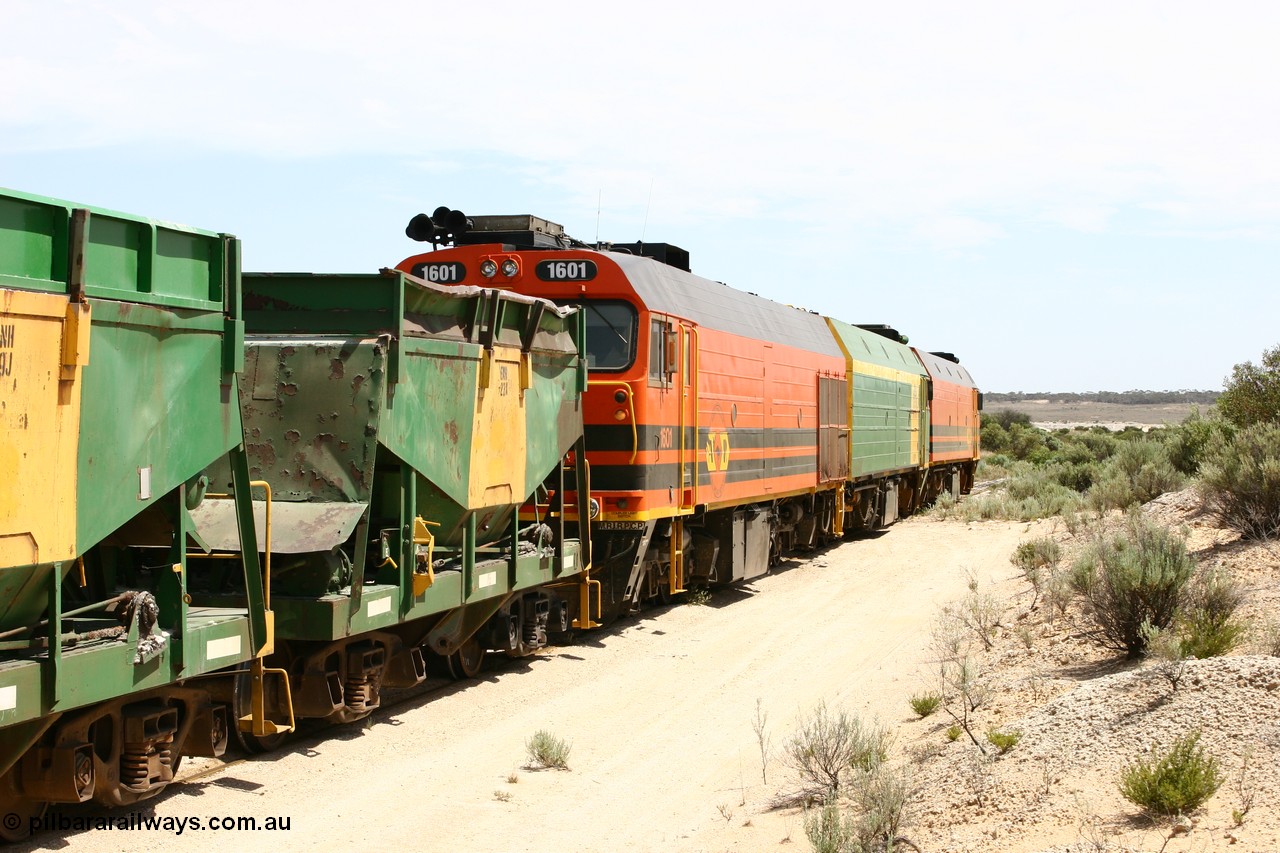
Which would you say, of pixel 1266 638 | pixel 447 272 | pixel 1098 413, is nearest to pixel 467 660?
pixel 447 272

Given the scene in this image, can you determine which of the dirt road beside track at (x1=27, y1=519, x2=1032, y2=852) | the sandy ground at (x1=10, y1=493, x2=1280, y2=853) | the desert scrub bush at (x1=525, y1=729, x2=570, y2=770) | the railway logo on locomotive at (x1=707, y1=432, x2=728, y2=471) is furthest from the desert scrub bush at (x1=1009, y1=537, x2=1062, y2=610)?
the desert scrub bush at (x1=525, y1=729, x2=570, y2=770)

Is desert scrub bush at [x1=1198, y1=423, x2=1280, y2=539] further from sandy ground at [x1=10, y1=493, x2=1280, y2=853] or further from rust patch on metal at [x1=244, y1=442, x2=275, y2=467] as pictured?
rust patch on metal at [x1=244, y1=442, x2=275, y2=467]

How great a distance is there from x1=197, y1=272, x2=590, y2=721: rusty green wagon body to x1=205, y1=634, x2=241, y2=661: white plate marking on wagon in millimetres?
610

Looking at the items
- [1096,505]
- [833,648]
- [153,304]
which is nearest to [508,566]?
[833,648]

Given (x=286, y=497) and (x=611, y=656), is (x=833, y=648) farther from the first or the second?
(x=286, y=497)

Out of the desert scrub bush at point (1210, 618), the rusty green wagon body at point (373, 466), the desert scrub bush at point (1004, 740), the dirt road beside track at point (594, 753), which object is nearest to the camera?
the dirt road beside track at point (594, 753)

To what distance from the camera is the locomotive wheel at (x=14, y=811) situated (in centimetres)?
625

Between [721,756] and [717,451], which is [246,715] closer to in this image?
[721,756]

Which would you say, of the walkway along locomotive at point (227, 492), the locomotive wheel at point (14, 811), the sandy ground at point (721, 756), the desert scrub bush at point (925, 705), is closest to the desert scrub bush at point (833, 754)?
the sandy ground at point (721, 756)

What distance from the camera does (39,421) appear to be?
5562mm

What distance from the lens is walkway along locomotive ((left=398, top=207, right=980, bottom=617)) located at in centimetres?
1308

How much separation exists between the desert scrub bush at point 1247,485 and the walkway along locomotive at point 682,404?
553cm

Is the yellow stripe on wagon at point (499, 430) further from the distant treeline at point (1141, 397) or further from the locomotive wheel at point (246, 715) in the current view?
the distant treeline at point (1141, 397)

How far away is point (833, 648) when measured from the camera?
42.1ft
